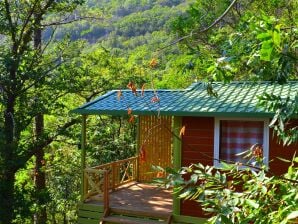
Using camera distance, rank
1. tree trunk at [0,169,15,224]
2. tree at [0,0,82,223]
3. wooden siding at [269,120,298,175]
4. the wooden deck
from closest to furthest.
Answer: wooden siding at [269,120,298,175] < the wooden deck < tree trunk at [0,169,15,224] < tree at [0,0,82,223]

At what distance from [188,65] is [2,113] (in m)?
9.02

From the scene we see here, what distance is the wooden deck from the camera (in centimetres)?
854

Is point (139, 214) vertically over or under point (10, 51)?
under

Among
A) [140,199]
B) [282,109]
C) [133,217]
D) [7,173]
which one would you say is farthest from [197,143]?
[282,109]

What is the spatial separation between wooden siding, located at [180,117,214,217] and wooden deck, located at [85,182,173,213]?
0.50 m

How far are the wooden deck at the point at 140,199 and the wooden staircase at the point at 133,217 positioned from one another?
0.30ft

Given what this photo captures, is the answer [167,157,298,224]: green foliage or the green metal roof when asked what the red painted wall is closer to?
the green metal roof

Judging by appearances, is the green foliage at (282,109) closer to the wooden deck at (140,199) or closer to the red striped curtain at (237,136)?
the red striped curtain at (237,136)

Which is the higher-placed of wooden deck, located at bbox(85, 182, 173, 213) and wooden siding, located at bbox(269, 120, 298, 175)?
wooden siding, located at bbox(269, 120, 298, 175)

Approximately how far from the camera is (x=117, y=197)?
31.0 feet

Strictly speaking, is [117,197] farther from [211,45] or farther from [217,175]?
[211,45]

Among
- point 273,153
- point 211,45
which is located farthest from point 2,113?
point 211,45

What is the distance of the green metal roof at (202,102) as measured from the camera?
7.05 meters

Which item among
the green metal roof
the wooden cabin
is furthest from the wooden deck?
the green metal roof
